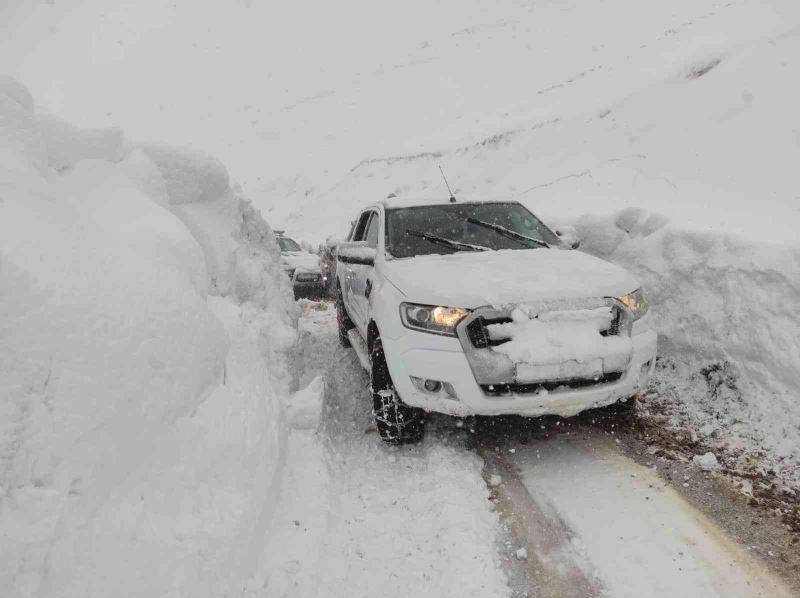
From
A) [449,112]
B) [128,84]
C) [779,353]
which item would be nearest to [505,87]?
[449,112]

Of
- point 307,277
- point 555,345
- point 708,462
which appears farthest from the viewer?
point 307,277

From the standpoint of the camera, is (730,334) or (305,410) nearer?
(305,410)

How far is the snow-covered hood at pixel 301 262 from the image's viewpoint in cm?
1063

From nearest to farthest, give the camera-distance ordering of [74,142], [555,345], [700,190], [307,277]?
[555,345], [74,142], [700,190], [307,277]

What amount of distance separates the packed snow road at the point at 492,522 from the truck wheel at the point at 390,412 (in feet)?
0.45

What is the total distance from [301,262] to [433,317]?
7782 mm

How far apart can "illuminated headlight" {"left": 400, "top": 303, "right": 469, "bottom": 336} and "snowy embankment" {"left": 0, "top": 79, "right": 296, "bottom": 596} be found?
40.5 inches

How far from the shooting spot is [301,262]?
10.8 metres

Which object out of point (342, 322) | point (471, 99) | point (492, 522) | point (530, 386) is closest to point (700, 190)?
point (342, 322)

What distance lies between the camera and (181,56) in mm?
51531

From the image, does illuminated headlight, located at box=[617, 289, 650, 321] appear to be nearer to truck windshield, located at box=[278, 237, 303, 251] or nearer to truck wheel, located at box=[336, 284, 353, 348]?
truck wheel, located at box=[336, 284, 353, 348]

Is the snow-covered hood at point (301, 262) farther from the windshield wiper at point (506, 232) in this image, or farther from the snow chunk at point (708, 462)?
the snow chunk at point (708, 462)

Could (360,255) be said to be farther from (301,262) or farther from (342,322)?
(301,262)

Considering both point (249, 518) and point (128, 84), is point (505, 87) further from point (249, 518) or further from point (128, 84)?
point (128, 84)
